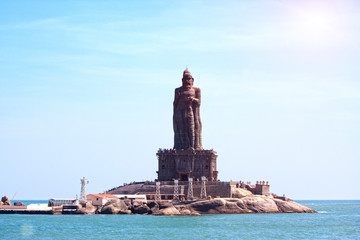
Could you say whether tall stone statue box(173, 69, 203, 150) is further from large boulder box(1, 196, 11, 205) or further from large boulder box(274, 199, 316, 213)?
large boulder box(1, 196, 11, 205)

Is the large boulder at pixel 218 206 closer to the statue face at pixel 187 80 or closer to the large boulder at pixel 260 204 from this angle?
the large boulder at pixel 260 204

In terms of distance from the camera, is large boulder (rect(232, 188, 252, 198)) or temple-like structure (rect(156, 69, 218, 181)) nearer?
large boulder (rect(232, 188, 252, 198))

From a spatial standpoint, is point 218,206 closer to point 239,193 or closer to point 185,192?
point 239,193

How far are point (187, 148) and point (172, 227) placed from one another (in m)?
43.3

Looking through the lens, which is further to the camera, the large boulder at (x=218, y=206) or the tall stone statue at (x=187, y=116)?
the tall stone statue at (x=187, y=116)

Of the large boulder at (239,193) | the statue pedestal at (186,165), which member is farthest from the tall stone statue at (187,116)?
the large boulder at (239,193)

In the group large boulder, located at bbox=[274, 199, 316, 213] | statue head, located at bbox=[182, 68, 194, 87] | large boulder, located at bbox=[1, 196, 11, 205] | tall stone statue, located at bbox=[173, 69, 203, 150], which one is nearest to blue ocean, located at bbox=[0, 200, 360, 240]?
large boulder, located at bbox=[274, 199, 316, 213]

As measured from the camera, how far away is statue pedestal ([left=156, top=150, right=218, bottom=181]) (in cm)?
12200

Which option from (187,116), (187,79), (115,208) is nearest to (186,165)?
(187,116)

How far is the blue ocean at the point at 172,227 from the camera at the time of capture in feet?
244

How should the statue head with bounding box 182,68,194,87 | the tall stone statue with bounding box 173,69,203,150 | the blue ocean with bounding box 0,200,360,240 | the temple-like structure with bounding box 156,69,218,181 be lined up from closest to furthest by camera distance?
the blue ocean with bounding box 0,200,360,240 < the temple-like structure with bounding box 156,69,218,181 < the tall stone statue with bounding box 173,69,203,150 < the statue head with bounding box 182,68,194,87

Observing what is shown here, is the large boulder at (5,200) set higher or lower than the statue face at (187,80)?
lower

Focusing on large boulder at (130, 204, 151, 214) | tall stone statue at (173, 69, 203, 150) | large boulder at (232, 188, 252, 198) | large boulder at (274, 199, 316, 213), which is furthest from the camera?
tall stone statue at (173, 69, 203, 150)

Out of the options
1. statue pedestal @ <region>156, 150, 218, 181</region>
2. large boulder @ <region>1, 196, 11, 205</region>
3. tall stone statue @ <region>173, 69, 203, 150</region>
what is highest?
tall stone statue @ <region>173, 69, 203, 150</region>
